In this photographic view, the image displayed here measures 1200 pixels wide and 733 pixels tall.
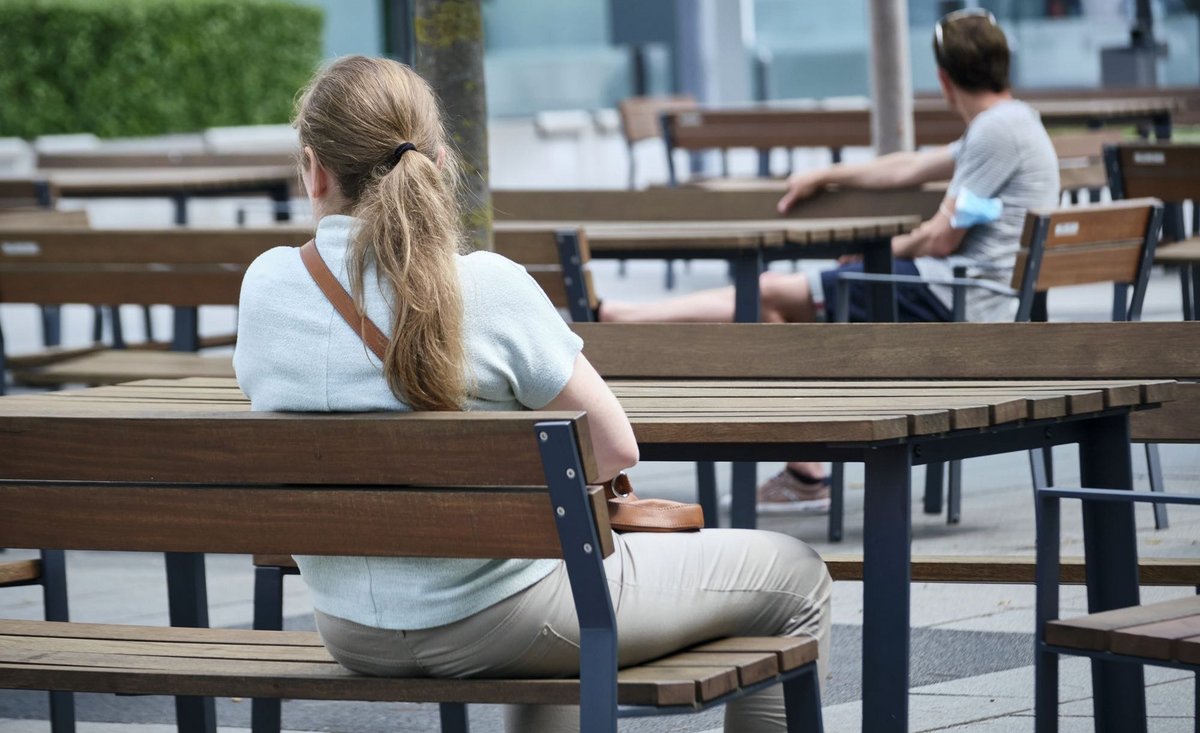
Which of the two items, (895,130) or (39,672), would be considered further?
(895,130)

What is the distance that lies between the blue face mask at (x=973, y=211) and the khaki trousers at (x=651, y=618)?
3.32 metres

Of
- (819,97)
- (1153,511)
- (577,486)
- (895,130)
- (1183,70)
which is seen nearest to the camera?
(577,486)

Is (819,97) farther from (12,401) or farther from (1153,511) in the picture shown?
(12,401)

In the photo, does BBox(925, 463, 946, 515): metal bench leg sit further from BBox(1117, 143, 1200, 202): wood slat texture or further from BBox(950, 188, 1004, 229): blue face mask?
BBox(1117, 143, 1200, 202): wood slat texture

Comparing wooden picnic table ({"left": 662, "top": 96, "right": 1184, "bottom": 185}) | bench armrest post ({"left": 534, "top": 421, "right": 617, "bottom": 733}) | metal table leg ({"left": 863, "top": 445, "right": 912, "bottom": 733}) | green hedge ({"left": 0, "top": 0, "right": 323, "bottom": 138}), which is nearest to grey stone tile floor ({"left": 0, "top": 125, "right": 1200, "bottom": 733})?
metal table leg ({"left": 863, "top": 445, "right": 912, "bottom": 733})

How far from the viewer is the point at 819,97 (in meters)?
19.8

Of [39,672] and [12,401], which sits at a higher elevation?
[12,401]

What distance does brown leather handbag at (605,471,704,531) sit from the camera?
10.00 feet

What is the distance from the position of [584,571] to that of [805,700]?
0.53 meters

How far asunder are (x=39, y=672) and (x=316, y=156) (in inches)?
34.5

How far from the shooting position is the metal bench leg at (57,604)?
12.1 ft

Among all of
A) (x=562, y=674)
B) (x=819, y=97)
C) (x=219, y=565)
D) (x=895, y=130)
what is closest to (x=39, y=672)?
(x=562, y=674)

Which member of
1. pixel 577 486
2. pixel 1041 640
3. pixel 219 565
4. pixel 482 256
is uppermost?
pixel 482 256

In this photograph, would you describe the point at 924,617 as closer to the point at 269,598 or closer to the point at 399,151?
the point at 269,598
